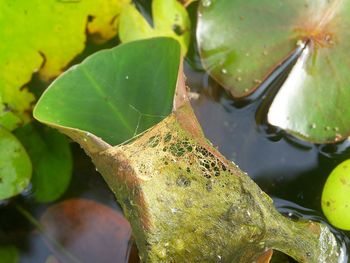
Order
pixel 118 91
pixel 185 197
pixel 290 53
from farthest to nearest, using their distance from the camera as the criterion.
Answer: pixel 290 53, pixel 118 91, pixel 185 197

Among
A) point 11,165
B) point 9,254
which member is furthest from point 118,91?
point 9,254

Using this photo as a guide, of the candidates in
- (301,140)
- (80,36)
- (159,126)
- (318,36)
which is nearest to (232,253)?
(159,126)

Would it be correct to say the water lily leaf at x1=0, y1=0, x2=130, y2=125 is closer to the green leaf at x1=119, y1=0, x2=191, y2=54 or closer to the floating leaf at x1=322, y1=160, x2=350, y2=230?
the green leaf at x1=119, y1=0, x2=191, y2=54

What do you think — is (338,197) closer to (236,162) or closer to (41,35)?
(236,162)

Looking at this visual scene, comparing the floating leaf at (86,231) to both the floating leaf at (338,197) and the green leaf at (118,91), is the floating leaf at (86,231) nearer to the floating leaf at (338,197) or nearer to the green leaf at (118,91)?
the green leaf at (118,91)

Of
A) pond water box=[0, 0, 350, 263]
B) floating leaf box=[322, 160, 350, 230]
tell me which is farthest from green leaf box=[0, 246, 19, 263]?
floating leaf box=[322, 160, 350, 230]
